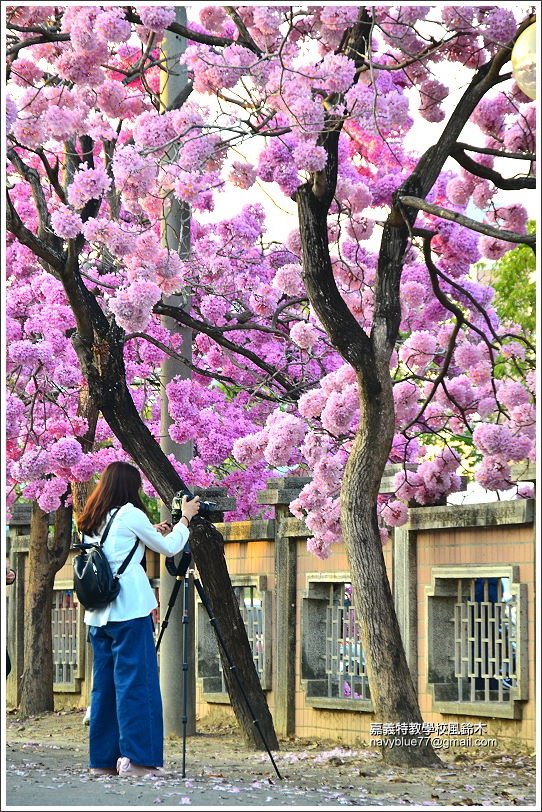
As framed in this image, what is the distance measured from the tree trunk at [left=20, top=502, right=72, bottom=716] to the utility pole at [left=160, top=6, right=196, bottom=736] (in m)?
2.62

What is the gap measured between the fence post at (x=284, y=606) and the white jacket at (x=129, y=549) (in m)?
4.82

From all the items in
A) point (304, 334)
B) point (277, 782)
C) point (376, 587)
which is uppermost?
point (304, 334)

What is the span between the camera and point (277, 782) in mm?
9047

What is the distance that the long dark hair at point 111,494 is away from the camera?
857 cm

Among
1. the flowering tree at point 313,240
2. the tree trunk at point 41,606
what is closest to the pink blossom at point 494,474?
the flowering tree at point 313,240

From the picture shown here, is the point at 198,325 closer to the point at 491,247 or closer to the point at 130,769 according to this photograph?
the point at 491,247

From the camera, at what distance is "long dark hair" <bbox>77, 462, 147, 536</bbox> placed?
857 centimetres

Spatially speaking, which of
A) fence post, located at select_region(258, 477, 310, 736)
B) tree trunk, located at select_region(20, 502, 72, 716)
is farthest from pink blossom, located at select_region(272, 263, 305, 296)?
tree trunk, located at select_region(20, 502, 72, 716)

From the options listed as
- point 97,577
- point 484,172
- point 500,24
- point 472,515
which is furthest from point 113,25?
point 472,515

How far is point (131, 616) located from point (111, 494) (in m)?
0.71

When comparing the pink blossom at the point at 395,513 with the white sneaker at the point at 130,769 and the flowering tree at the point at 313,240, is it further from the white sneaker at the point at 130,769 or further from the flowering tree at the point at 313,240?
the white sneaker at the point at 130,769

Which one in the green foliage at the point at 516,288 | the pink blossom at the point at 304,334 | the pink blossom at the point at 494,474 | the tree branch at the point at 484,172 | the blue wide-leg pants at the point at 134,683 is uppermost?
the green foliage at the point at 516,288

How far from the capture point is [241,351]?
518 inches

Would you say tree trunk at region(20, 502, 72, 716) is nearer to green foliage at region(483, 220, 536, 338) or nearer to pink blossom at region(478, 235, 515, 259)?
pink blossom at region(478, 235, 515, 259)
